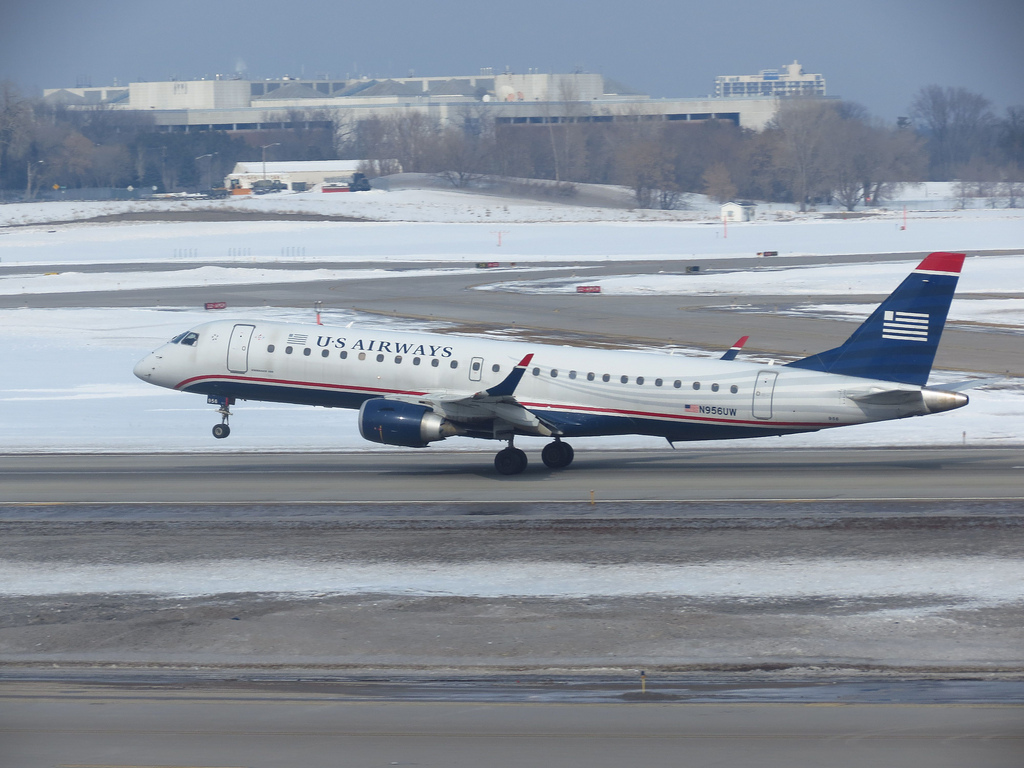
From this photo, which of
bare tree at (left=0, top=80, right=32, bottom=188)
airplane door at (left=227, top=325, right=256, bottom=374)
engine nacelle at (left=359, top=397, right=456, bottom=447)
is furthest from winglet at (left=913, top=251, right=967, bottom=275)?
bare tree at (left=0, top=80, right=32, bottom=188)

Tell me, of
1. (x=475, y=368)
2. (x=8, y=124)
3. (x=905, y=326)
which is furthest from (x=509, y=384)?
(x=8, y=124)

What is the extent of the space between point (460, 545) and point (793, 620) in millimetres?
8001

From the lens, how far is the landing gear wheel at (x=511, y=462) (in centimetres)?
3203

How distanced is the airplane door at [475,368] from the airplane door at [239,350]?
678 centimetres

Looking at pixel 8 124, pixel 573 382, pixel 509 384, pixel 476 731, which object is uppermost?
pixel 8 124

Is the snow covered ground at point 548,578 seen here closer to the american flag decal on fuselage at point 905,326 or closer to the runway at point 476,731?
the runway at point 476,731

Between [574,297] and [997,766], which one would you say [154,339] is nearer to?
[574,297]

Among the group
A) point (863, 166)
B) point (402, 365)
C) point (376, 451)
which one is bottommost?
point (376, 451)

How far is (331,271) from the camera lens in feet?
314

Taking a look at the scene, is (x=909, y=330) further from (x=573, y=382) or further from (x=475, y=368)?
(x=475, y=368)

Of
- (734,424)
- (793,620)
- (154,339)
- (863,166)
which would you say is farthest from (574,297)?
(863,166)

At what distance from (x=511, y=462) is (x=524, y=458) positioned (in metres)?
0.41

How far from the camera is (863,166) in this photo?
192875mm

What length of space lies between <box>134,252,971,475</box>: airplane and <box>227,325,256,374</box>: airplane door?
30 millimetres
